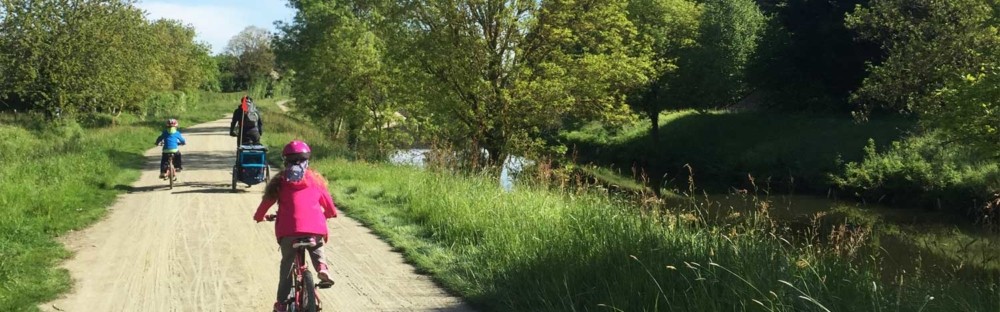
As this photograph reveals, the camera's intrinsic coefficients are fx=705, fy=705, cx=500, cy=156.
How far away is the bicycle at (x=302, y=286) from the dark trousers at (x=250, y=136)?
8.98m

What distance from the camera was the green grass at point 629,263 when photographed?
459 cm

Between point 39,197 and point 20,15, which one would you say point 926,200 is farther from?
point 20,15

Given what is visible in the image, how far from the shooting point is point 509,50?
1870cm

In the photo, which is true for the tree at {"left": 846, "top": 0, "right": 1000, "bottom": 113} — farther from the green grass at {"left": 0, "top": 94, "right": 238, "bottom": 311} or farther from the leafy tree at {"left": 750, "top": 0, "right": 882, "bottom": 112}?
the leafy tree at {"left": 750, "top": 0, "right": 882, "bottom": 112}

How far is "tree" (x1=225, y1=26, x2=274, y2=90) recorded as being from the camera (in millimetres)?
85875

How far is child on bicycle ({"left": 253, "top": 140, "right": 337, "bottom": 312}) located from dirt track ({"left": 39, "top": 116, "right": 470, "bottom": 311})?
73 cm

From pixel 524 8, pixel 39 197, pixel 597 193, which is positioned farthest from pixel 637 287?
pixel 524 8

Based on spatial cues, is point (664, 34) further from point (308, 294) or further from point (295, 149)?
point (308, 294)

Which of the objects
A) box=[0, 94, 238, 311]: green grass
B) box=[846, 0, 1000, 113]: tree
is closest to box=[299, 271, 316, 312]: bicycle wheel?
box=[0, 94, 238, 311]: green grass

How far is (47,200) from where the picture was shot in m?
10.5

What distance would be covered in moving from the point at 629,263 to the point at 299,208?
2.62 m

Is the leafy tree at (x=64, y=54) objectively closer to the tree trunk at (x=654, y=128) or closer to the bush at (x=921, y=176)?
the tree trunk at (x=654, y=128)

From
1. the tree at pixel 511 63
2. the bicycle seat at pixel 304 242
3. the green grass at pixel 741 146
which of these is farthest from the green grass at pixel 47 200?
the green grass at pixel 741 146

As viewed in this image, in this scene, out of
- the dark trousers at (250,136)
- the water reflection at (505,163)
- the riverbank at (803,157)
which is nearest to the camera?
the water reflection at (505,163)
